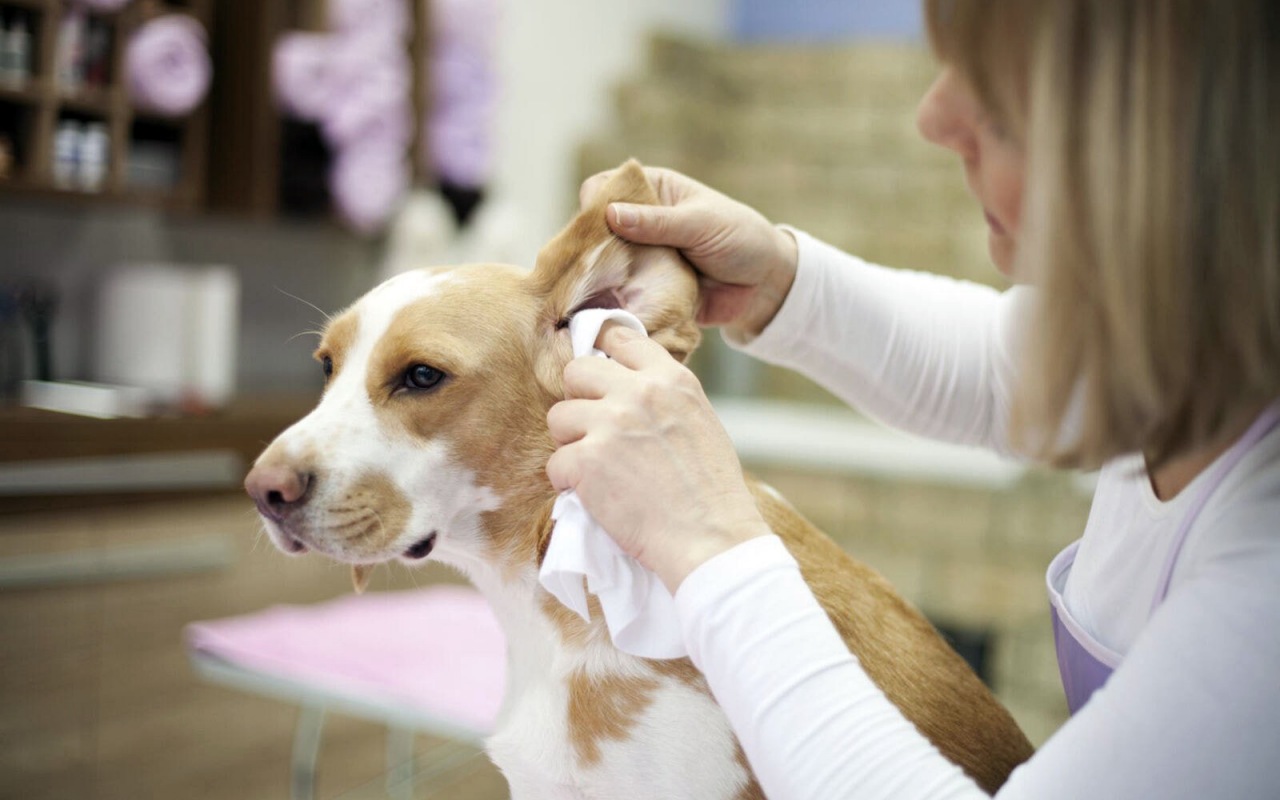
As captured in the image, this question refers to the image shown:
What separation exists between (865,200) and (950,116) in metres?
4.29

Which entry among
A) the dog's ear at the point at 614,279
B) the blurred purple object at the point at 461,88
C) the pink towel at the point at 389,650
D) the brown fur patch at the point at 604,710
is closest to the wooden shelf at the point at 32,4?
the blurred purple object at the point at 461,88

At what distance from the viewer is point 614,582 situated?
29.3 inches

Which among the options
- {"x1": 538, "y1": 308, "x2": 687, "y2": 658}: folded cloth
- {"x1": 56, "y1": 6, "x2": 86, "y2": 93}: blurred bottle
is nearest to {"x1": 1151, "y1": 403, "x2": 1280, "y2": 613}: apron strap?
{"x1": 538, "y1": 308, "x2": 687, "y2": 658}: folded cloth

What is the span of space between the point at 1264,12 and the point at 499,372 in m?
0.60

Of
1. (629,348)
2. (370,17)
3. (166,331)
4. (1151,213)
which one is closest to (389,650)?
(166,331)

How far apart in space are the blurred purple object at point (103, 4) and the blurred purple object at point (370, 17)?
600 mm

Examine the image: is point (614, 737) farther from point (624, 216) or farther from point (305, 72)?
point (305, 72)

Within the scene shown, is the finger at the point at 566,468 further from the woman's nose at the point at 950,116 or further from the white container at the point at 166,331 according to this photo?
the white container at the point at 166,331

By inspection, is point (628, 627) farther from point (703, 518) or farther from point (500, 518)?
point (500, 518)

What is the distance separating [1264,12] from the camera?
0.54 metres

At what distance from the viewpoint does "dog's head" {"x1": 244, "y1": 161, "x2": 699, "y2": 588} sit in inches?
34.1

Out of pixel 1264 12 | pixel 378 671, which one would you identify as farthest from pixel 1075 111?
pixel 378 671

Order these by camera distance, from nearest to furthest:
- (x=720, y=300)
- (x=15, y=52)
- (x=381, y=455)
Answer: (x=381, y=455)
(x=720, y=300)
(x=15, y=52)

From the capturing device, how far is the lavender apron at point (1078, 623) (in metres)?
0.63
